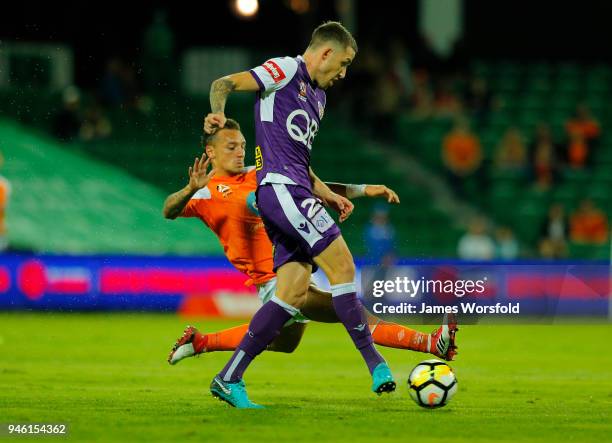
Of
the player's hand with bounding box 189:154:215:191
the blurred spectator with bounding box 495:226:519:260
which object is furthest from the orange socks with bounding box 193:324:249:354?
the blurred spectator with bounding box 495:226:519:260

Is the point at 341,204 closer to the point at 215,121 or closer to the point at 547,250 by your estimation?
the point at 215,121

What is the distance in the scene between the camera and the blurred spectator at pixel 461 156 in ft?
69.1

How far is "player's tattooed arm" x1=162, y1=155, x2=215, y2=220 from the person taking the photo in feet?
24.8

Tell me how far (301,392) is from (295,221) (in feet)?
5.65

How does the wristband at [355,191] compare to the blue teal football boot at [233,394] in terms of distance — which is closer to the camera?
the blue teal football boot at [233,394]

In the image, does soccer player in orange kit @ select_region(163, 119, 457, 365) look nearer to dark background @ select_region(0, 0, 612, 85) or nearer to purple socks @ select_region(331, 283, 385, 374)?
purple socks @ select_region(331, 283, 385, 374)

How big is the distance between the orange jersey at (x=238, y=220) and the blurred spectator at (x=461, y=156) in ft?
41.9

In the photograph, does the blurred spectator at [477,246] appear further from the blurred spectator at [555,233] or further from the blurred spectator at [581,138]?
the blurred spectator at [581,138]

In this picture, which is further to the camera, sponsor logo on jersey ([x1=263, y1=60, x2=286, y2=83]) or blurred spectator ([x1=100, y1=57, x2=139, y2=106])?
blurred spectator ([x1=100, y1=57, x2=139, y2=106])

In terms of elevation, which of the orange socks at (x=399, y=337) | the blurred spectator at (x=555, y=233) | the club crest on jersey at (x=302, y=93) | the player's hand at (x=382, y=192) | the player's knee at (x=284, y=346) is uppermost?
the club crest on jersey at (x=302, y=93)

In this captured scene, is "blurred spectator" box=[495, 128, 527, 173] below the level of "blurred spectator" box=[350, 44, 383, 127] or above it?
below

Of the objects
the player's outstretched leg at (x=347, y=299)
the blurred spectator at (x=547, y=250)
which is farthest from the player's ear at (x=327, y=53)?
the blurred spectator at (x=547, y=250)

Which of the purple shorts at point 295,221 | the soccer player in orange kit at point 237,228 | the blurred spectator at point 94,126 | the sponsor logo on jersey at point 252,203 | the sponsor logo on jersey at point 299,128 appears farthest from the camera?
the blurred spectator at point 94,126

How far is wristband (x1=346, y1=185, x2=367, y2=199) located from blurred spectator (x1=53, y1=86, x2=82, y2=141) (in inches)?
529
